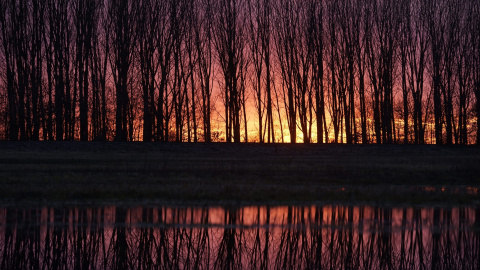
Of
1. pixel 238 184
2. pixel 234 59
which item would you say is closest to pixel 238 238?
pixel 238 184

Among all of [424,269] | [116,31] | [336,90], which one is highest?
[116,31]

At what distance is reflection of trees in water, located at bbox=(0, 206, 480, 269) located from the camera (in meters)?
10.3

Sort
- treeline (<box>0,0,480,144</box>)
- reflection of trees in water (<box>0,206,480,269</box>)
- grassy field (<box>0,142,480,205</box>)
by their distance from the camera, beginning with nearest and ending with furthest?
reflection of trees in water (<box>0,206,480,269</box>) → grassy field (<box>0,142,480,205</box>) → treeline (<box>0,0,480,144</box>)

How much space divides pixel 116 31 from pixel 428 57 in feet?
111

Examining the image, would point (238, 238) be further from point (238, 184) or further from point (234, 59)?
point (234, 59)

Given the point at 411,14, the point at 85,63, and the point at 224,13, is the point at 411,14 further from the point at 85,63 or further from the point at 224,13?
the point at 85,63

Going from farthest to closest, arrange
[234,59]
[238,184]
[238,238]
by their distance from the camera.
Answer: [234,59], [238,184], [238,238]

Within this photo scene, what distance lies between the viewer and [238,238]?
1223 cm

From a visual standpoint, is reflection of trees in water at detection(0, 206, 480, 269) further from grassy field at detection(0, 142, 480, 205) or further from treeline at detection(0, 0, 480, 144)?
treeline at detection(0, 0, 480, 144)

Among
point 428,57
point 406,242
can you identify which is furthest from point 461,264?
point 428,57

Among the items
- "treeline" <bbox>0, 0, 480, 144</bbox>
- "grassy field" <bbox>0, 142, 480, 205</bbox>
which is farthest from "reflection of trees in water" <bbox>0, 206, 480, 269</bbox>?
"treeline" <bbox>0, 0, 480, 144</bbox>

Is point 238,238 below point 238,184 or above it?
below

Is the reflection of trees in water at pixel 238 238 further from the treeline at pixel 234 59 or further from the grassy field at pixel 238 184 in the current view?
the treeline at pixel 234 59

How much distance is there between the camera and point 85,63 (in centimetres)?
5631
